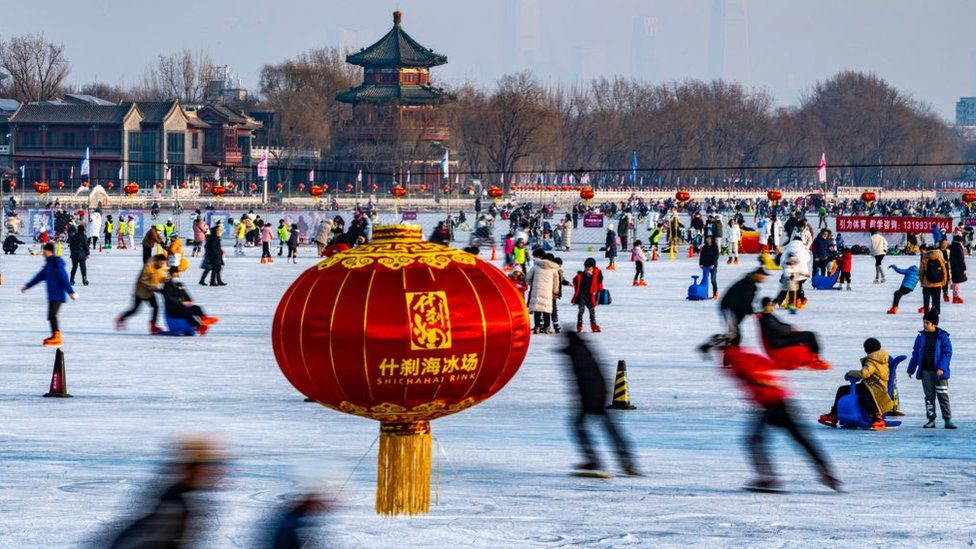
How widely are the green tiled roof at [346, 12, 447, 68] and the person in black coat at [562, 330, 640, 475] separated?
86.6 meters

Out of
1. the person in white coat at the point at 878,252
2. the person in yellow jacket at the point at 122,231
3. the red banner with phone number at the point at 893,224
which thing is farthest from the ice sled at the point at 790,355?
the person in yellow jacket at the point at 122,231

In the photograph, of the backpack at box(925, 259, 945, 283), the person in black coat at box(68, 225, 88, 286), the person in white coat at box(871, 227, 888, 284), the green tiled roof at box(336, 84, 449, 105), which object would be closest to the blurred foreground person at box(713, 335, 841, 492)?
the backpack at box(925, 259, 945, 283)

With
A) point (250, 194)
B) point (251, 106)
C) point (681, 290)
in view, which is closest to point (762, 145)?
point (251, 106)

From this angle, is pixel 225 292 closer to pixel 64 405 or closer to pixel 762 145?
pixel 64 405

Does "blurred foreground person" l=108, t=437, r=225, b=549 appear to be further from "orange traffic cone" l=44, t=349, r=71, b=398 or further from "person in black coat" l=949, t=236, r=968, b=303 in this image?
"person in black coat" l=949, t=236, r=968, b=303

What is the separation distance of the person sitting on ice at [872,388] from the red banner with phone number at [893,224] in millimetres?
27693

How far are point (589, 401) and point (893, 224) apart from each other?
110 ft

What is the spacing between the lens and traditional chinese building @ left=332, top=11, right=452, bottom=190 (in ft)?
306

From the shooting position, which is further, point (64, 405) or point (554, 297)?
point (554, 297)

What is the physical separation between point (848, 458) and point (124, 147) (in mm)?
74195

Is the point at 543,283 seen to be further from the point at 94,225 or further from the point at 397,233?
the point at 94,225

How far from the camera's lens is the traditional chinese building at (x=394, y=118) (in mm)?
93188

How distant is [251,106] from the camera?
12081cm

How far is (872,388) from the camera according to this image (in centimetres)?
1362
